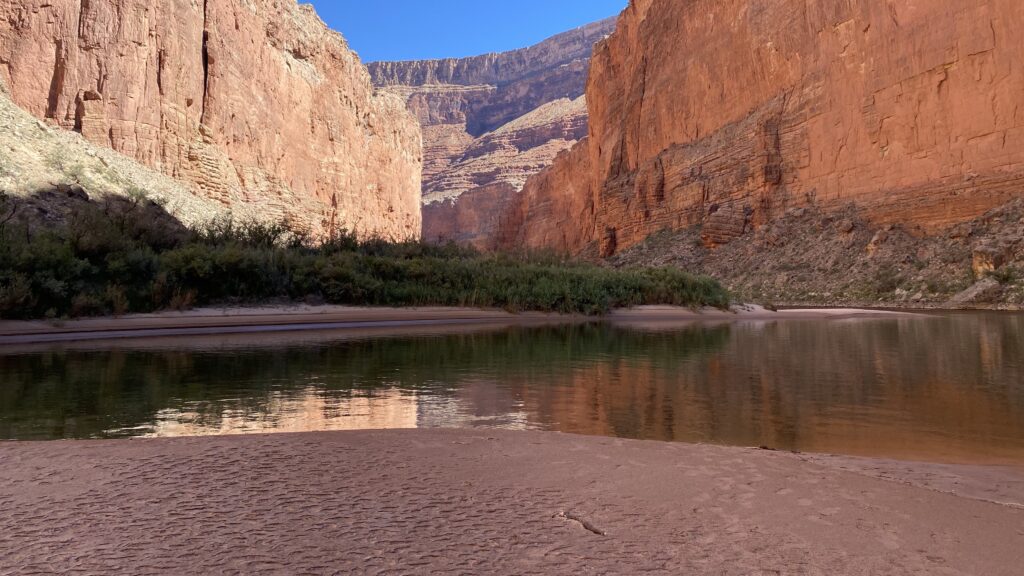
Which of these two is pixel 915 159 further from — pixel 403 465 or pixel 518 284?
pixel 403 465

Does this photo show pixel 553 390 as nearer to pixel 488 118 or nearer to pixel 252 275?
pixel 252 275

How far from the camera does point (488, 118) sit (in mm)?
147125

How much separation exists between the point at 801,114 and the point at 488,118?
386ft

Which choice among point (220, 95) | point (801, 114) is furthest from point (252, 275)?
point (801, 114)

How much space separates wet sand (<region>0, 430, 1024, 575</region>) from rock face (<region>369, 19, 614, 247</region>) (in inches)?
3112

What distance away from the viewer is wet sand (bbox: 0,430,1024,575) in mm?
2104

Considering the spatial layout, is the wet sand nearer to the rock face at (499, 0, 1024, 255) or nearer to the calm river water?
the calm river water

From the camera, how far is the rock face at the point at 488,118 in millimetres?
100125

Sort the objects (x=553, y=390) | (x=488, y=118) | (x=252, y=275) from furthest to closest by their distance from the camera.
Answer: (x=488, y=118), (x=252, y=275), (x=553, y=390)

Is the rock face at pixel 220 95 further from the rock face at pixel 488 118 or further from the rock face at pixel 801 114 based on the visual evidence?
the rock face at pixel 488 118

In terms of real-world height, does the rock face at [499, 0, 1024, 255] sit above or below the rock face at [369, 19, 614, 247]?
below

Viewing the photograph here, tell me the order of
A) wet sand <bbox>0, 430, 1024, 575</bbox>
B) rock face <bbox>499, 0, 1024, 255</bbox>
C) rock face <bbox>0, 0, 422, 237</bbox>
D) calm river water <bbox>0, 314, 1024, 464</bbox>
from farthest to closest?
rock face <bbox>0, 0, 422, 237</bbox>, rock face <bbox>499, 0, 1024, 255</bbox>, calm river water <bbox>0, 314, 1024, 464</bbox>, wet sand <bbox>0, 430, 1024, 575</bbox>

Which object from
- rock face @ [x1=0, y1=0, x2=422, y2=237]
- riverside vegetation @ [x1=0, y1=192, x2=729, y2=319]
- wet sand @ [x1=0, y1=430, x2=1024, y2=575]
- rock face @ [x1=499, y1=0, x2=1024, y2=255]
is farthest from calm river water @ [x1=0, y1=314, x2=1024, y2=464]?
rock face @ [x1=499, y1=0, x2=1024, y2=255]

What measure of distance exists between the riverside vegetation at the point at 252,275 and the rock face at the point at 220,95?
21.1ft
